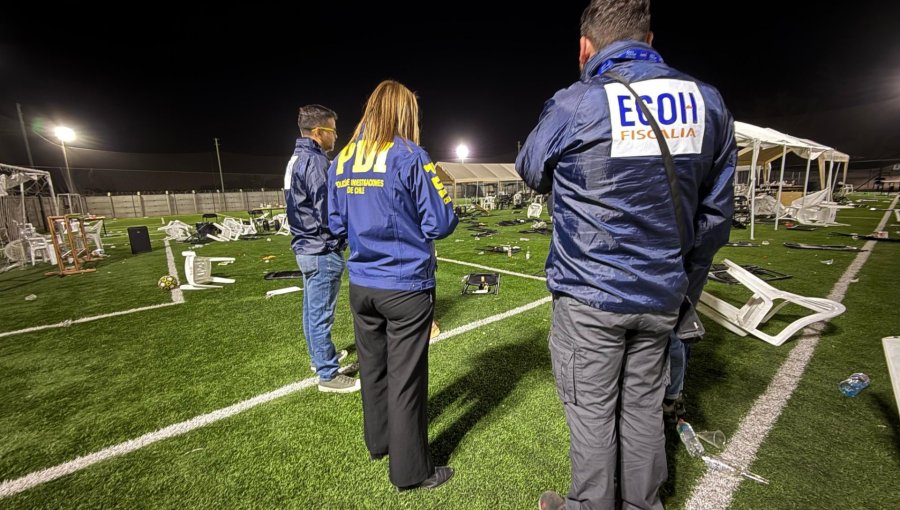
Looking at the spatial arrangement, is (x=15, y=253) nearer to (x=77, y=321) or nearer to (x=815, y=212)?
(x=77, y=321)

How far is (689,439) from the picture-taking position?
248cm

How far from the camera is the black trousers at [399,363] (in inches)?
78.1

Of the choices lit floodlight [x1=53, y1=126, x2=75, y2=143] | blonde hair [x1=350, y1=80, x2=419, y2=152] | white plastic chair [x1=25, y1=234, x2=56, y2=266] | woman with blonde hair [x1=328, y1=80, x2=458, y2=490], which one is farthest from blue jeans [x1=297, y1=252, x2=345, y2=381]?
lit floodlight [x1=53, y1=126, x2=75, y2=143]

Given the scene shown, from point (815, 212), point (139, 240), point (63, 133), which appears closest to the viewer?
point (139, 240)

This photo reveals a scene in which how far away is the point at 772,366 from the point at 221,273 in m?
9.89

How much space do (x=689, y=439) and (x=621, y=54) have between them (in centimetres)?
248

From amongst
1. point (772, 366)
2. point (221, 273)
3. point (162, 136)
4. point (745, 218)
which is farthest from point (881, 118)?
point (162, 136)

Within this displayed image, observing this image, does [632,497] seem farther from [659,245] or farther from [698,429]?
[698,429]

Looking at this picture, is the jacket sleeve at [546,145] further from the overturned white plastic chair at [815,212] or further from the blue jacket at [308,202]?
the overturned white plastic chair at [815,212]

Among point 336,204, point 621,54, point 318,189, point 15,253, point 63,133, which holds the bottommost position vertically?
point 15,253

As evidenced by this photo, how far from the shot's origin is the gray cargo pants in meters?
1.56

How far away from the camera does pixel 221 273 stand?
855 centimetres

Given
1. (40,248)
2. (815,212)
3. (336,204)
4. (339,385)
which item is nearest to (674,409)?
(339,385)

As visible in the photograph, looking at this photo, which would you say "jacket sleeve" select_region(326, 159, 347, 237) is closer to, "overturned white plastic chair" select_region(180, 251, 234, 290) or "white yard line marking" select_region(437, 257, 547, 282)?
"white yard line marking" select_region(437, 257, 547, 282)
